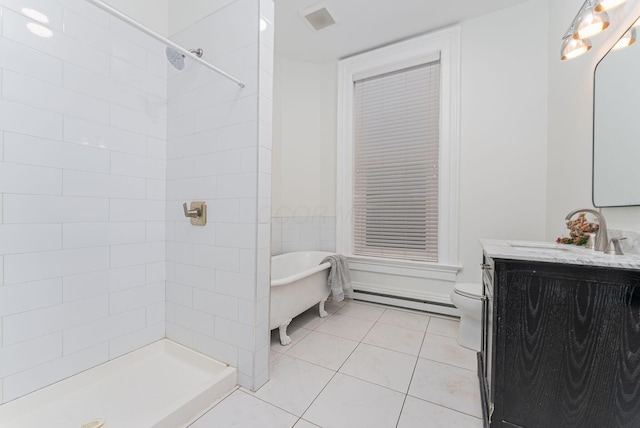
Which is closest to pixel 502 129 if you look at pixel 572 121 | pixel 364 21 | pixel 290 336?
pixel 572 121

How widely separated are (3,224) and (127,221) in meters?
0.50

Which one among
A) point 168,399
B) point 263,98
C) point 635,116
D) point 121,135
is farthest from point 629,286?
point 121,135

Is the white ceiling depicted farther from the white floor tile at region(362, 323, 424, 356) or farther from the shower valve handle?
the white floor tile at region(362, 323, 424, 356)

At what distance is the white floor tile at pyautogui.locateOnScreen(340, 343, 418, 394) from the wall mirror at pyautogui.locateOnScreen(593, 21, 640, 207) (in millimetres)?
1428

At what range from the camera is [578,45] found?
142cm

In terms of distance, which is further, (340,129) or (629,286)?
(340,129)

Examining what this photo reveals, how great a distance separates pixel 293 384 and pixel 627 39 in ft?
7.93

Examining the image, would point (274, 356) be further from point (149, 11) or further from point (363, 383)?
point (149, 11)

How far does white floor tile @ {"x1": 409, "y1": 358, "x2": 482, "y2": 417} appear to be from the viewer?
1.34 meters

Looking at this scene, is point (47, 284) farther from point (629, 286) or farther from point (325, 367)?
point (629, 286)

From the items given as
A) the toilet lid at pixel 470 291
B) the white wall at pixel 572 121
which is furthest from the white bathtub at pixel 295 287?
the white wall at pixel 572 121

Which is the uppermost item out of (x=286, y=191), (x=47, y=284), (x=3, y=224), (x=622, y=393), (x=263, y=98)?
(x=263, y=98)

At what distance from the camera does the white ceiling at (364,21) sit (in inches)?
85.5

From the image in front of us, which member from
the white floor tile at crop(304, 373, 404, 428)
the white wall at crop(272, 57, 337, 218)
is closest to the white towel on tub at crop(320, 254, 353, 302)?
the white wall at crop(272, 57, 337, 218)
